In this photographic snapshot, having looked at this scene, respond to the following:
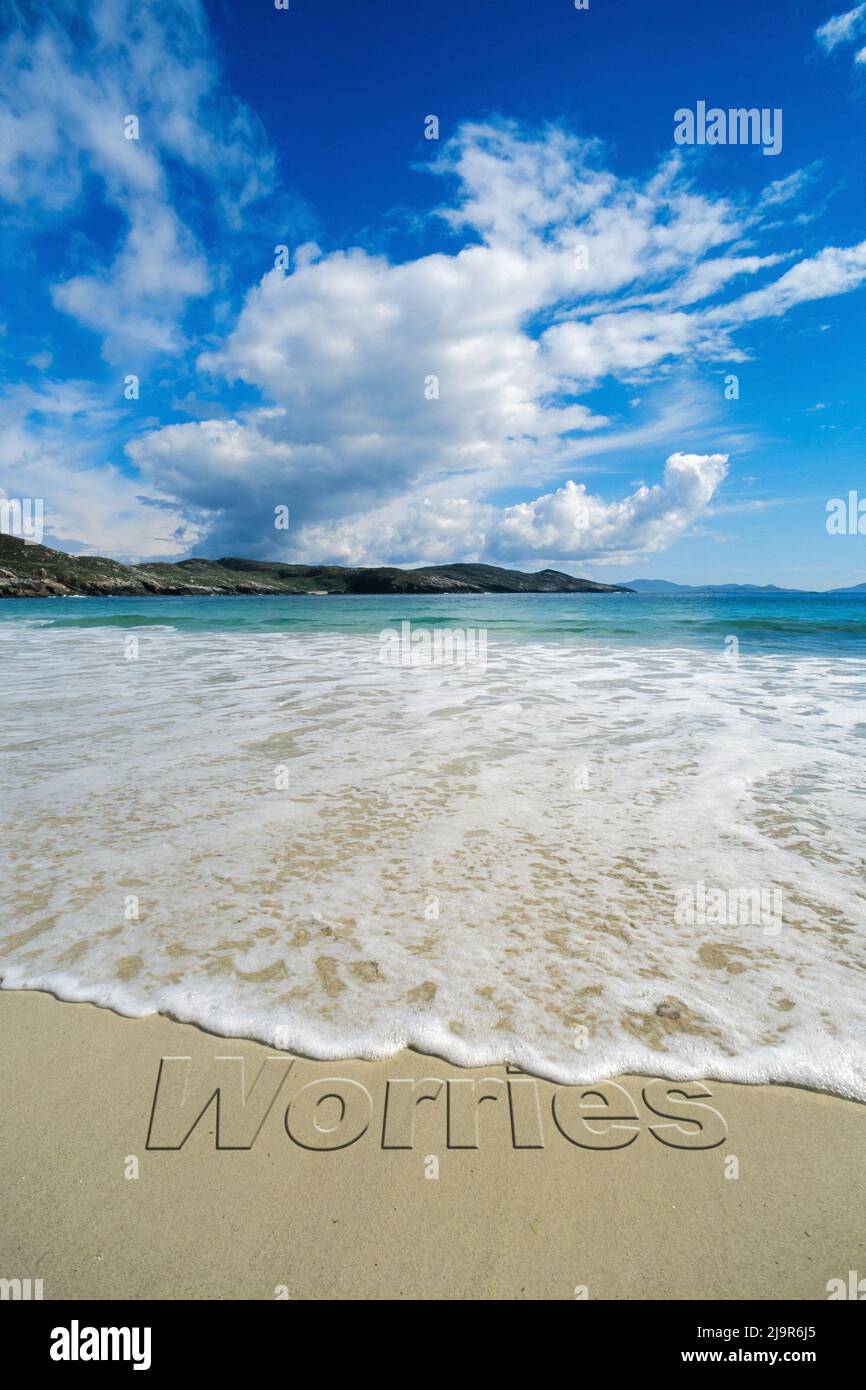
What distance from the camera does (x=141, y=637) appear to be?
2988 centimetres

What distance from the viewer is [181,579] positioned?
14675cm

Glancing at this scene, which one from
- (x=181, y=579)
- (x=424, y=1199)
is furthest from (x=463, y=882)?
(x=181, y=579)

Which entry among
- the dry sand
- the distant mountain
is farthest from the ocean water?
the distant mountain

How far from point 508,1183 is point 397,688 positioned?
447 inches

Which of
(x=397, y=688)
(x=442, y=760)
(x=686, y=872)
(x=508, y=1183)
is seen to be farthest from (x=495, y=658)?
(x=508, y=1183)

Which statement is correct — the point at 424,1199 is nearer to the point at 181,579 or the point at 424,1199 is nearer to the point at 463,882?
the point at 463,882

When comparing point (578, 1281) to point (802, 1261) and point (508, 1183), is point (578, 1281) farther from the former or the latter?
point (802, 1261)

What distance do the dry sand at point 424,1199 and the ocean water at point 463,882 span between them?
0.31 meters

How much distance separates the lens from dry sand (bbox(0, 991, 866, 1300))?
1.93 m

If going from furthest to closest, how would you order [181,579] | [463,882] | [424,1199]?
[181,579] → [463,882] → [424,1199]

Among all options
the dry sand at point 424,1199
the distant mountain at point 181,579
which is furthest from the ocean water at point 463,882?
the distant mountain at point 181,579

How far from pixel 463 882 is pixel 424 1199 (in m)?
2.36

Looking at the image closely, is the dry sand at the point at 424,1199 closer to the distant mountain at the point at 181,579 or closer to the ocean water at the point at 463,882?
the ocean water at the point at 463,882
